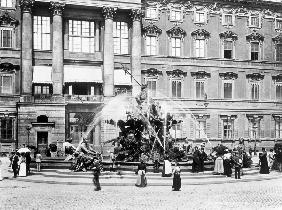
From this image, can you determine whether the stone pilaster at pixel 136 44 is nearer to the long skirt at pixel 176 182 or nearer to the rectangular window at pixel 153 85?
the rectangular window at pixel 153 85

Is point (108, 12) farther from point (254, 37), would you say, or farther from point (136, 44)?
point (254, 37)

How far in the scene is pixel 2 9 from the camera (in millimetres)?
45281

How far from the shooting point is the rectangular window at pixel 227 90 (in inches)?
2019

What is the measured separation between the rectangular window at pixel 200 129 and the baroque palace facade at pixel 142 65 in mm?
107

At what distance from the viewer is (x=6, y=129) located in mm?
44719

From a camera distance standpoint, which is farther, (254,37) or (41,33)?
(254,37)

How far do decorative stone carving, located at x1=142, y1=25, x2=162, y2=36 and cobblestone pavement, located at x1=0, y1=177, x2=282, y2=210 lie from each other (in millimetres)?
28594

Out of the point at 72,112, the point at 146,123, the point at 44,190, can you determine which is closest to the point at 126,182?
the point at 44,190

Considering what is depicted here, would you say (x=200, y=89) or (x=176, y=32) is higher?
(x=176, y=32)

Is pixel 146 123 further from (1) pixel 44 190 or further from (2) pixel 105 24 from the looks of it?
(2) pixel 105 24

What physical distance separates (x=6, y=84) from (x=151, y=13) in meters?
16.2

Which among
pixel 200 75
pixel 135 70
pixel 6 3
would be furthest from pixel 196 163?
pixel 6 3

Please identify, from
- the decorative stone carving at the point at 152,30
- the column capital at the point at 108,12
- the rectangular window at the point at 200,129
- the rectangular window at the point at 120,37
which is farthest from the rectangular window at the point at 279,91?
the column capital at the point at 108,12

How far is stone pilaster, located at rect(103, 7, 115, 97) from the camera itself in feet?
156
